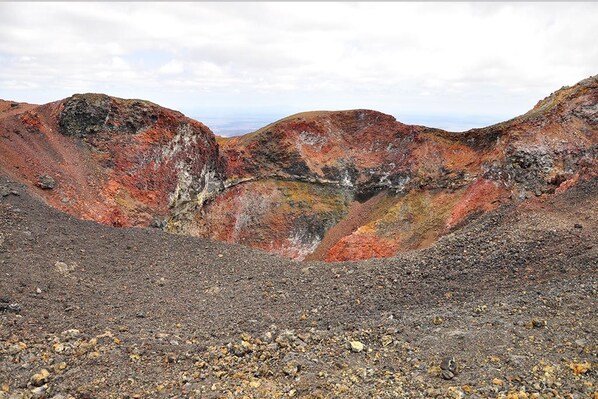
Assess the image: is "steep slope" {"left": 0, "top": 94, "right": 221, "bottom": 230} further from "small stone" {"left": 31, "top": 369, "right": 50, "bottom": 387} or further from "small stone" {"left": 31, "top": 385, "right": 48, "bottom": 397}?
"small stone" {"left": 31, "top": 385, "right": 48, "bottom": 397}

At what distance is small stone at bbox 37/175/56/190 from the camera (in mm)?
22547

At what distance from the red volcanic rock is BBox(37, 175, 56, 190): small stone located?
20cm

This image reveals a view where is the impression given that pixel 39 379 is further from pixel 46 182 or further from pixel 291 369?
pixel 46 182

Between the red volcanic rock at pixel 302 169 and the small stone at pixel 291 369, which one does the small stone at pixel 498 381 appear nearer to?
the small stone at pixel 291 369

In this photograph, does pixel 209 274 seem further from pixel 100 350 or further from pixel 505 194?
pixel 505 194

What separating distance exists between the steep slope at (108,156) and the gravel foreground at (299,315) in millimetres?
5246

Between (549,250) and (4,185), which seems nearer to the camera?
(549,250)

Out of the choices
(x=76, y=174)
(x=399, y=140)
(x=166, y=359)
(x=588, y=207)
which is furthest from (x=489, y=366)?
(x=399, y=140)

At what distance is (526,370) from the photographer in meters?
8.25

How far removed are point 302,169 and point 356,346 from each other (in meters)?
28.8

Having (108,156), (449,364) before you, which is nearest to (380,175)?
(108,156)

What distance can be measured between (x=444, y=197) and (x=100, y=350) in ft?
77.3

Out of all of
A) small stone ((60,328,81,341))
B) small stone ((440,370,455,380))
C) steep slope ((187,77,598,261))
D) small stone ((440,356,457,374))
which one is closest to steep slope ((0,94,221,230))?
steep slope ((187,77,598,261))

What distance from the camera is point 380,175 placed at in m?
36.8
